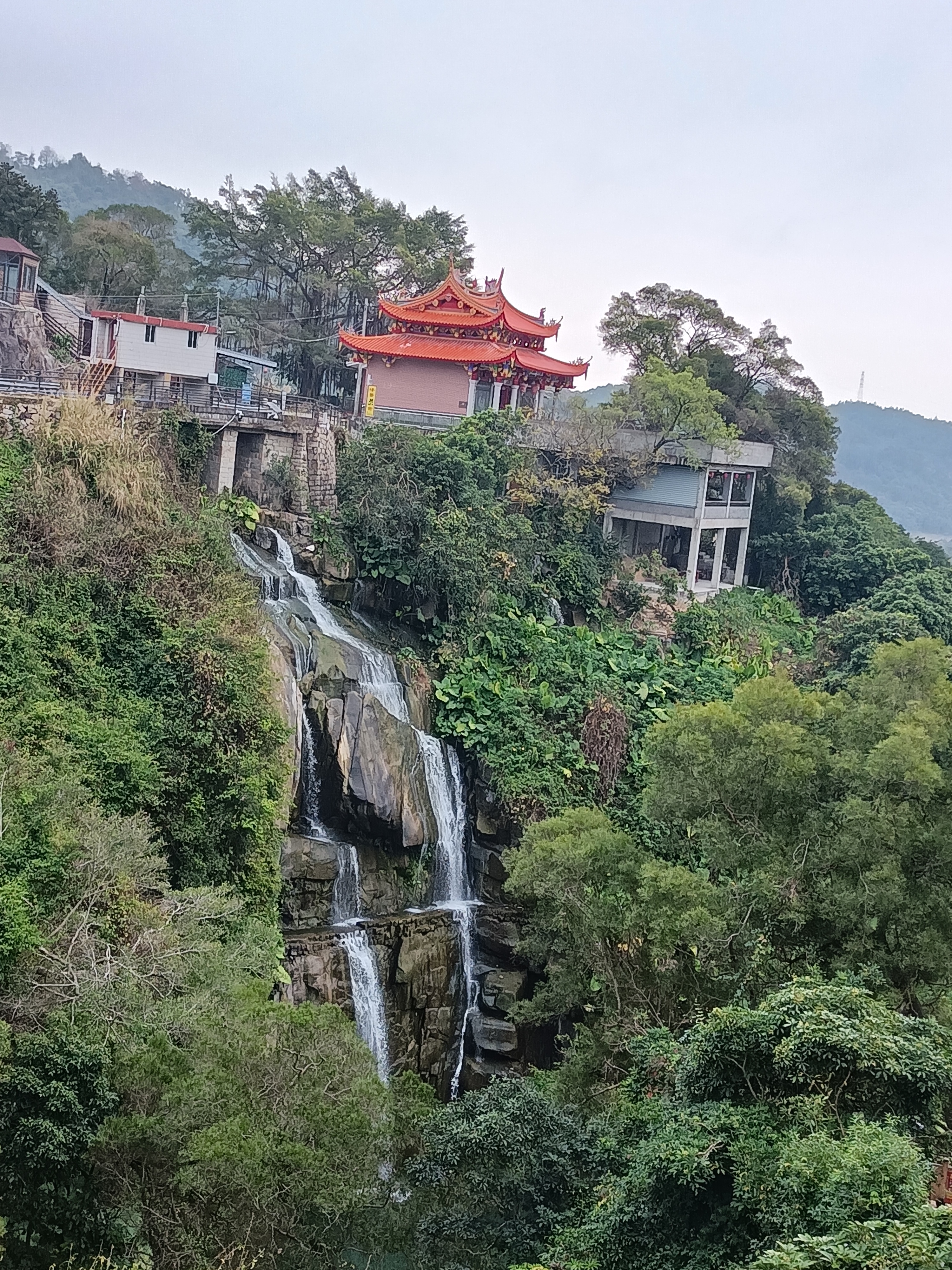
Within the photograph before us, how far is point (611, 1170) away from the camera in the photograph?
10.9 metres

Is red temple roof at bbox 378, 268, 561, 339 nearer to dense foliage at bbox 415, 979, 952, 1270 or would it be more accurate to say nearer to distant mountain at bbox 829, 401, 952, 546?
dense foliage at bbox 415, 979, 952, 1270

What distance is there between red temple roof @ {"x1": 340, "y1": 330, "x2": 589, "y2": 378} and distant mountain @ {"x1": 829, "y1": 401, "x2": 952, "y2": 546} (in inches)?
3230

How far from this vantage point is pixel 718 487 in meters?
31.7

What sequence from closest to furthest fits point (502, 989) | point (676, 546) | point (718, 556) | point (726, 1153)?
point (726, 1153) < point (502, 989) < point (718, 556) < point (676, 546)

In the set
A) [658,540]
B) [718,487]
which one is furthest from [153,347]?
[718,487]

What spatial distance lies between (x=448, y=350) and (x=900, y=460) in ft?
312

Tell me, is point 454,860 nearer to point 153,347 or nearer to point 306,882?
point 306,882

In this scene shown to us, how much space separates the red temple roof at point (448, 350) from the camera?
28156 millimetres

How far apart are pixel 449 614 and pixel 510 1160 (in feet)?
39.9

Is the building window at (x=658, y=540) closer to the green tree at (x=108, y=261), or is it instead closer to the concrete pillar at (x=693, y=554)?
the concrete pillar at (x=693, y=554)

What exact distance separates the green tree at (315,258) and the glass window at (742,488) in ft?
36.2

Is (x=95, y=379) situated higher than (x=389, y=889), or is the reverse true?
(x=95, y=379)

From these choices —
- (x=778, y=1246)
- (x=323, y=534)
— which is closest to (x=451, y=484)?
(x=323, y=534)

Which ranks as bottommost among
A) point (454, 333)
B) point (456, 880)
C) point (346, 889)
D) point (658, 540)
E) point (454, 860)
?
point (456, 880)
